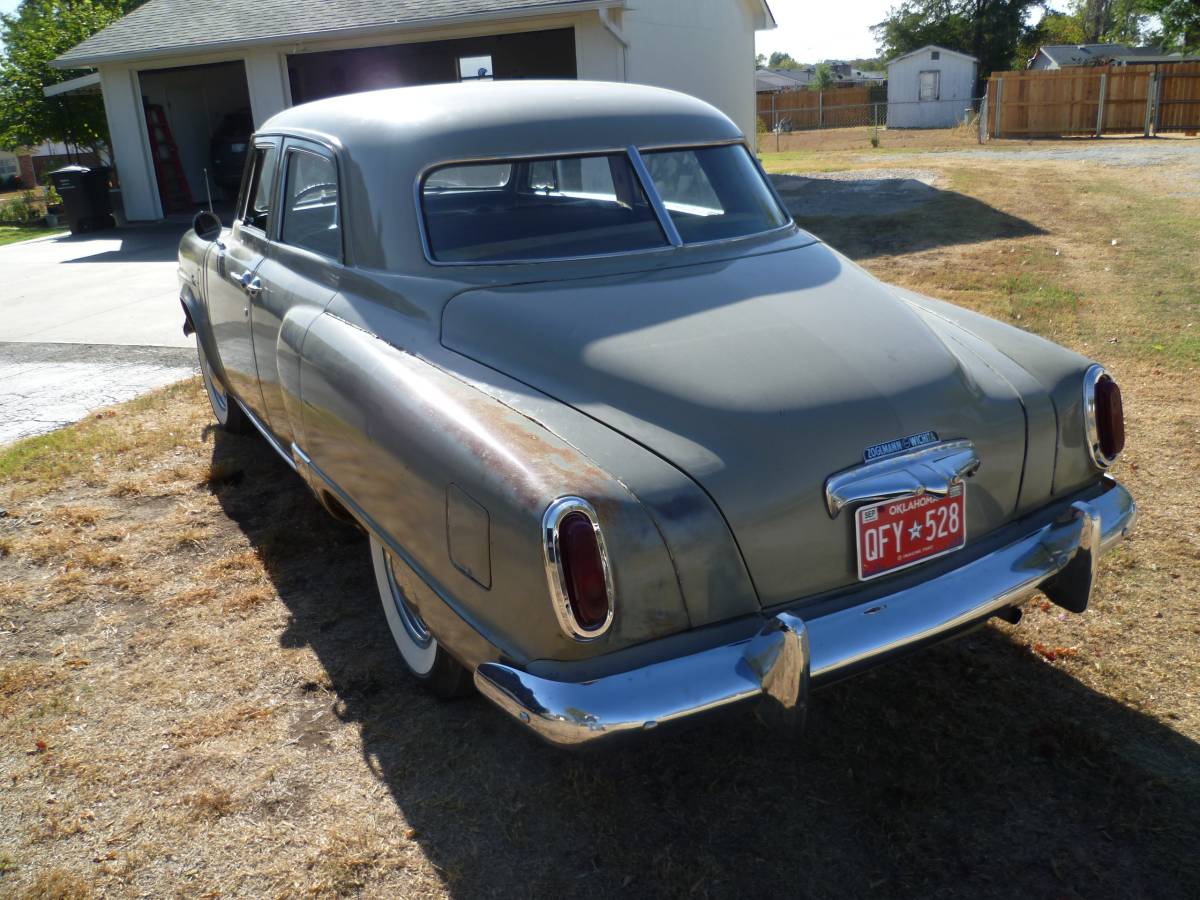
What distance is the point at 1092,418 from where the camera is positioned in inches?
116

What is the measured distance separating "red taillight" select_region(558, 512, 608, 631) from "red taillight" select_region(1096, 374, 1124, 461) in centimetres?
172

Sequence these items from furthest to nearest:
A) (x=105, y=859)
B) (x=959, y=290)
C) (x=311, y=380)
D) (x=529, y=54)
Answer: (x=529, y=54) < (x=959, y=290) < (x=311, y=380) < (x=105, y=859)

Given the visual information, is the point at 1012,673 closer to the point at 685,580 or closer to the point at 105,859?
the point at 685,580

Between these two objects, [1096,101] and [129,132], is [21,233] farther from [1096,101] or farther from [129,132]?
[1096,101]

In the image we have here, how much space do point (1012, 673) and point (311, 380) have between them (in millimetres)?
2478

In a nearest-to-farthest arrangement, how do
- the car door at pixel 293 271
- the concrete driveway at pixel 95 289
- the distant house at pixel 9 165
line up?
the car door at pixel 293 271 → the concrete driveway at pixel 95 289 → the distant house at pixel 9 165

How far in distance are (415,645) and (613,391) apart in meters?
1.18

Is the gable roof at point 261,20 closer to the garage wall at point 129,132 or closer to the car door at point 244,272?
the garage wall at point 129,132

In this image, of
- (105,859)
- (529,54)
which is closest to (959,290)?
(105,859)

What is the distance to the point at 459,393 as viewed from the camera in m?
2.69

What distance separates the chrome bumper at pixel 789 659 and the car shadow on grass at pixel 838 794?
0.48ft

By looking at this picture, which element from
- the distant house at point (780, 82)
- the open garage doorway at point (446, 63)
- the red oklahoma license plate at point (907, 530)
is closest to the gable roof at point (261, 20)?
the open garage doorway at point (446, 63)

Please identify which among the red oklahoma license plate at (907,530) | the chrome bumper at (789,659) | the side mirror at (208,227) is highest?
the side mirror at (208,227)

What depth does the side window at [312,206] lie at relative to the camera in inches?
142
